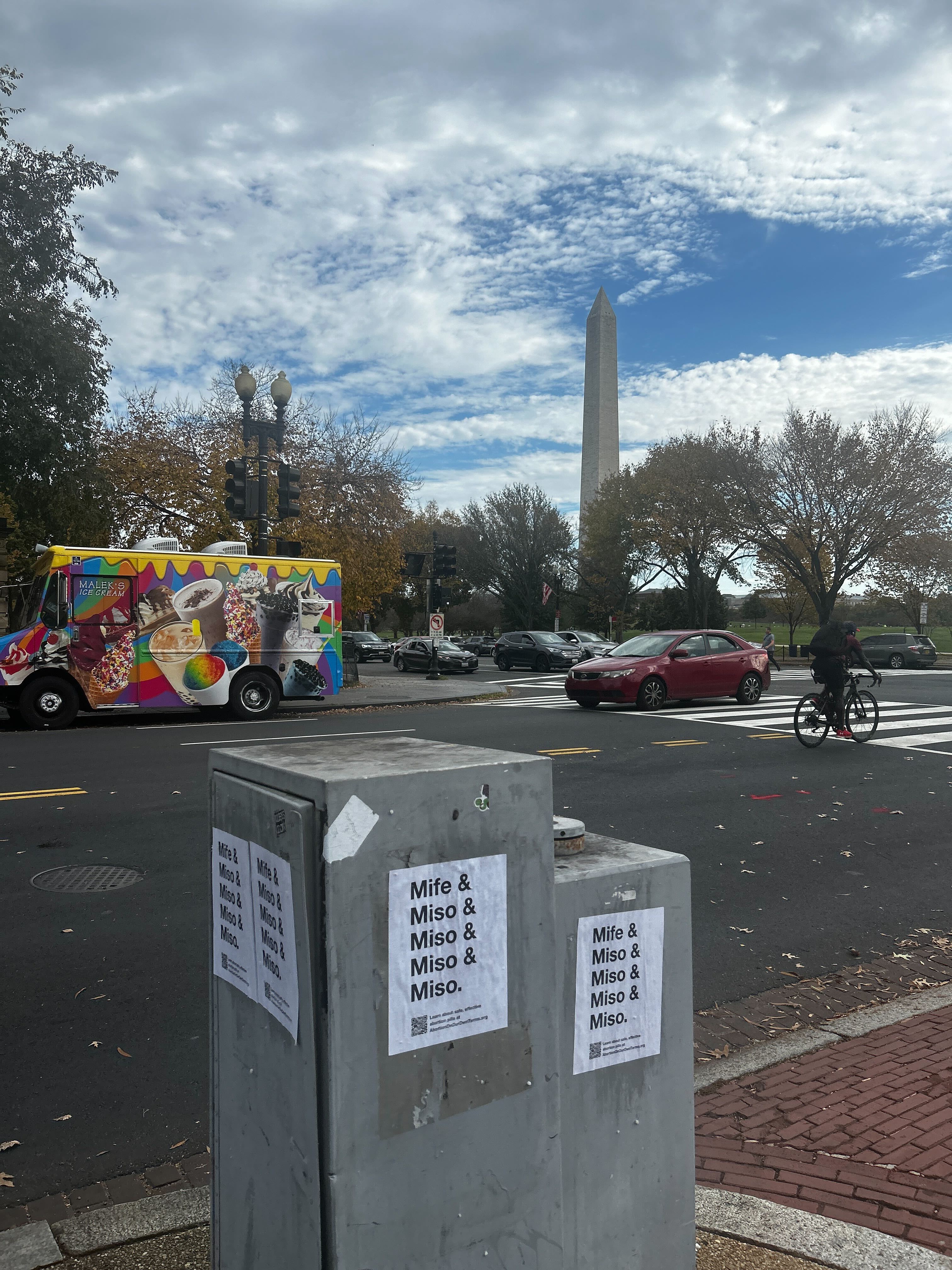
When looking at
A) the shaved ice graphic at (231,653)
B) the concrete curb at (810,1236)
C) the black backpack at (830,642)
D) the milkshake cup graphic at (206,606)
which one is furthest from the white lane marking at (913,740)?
the concrete curb at (810,1236)

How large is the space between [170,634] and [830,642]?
1038 centimetres

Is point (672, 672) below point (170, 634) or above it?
below

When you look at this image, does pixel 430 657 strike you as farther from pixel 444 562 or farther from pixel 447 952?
pixel 447 952

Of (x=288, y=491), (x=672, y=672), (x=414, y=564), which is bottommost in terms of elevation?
(x=672, y=672)

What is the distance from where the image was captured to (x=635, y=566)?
63.4 meters

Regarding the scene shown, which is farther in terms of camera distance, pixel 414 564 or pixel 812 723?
pixel 414 564

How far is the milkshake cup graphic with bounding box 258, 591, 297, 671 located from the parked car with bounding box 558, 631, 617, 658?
816 inches

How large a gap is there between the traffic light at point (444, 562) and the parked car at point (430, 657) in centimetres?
520

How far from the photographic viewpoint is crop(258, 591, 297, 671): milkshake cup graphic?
1723cm

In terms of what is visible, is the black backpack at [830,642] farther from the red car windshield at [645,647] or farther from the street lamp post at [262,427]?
the street lamp post at [262,427]

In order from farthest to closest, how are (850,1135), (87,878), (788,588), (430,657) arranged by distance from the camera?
(788,588)
(430,657)
(87,878)
(850,1135)

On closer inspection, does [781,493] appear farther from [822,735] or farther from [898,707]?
[822,735]

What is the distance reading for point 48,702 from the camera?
15.2 metres

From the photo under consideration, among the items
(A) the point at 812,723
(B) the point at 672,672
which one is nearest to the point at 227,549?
(B) the point at 672,672
